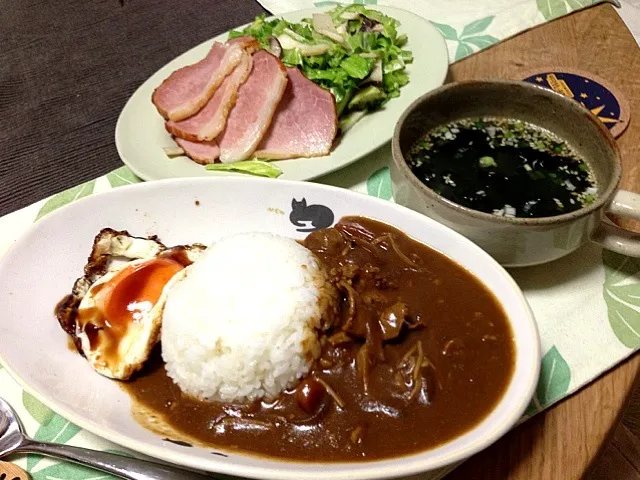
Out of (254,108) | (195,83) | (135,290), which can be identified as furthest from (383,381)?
(195,83)

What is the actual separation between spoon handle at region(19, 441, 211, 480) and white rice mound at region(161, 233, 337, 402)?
205mm

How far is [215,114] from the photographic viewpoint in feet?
8.07

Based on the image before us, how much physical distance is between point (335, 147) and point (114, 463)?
143cm

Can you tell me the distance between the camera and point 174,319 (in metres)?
1.58

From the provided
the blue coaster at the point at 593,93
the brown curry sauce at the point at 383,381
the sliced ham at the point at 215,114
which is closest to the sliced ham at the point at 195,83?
the sliced ham at the point at 215,114

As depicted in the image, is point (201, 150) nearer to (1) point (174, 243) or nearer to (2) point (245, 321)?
(1) point (174, 243)

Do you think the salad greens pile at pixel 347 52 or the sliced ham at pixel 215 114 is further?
the salad greens pile at pixel 347 52

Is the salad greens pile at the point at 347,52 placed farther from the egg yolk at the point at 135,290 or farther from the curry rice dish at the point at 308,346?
the egg yolk at the point at 135,290

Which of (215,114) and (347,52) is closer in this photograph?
(215,114)

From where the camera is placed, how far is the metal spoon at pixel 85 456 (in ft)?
4.50

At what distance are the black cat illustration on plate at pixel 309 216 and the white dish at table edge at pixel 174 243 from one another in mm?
18

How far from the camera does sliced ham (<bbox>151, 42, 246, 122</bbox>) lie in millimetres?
2469

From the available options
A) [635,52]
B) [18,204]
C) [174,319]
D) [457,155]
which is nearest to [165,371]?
[174,319]

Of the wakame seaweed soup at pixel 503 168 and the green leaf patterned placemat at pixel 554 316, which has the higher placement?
the wakame seaweed soup at pixel 503 168
